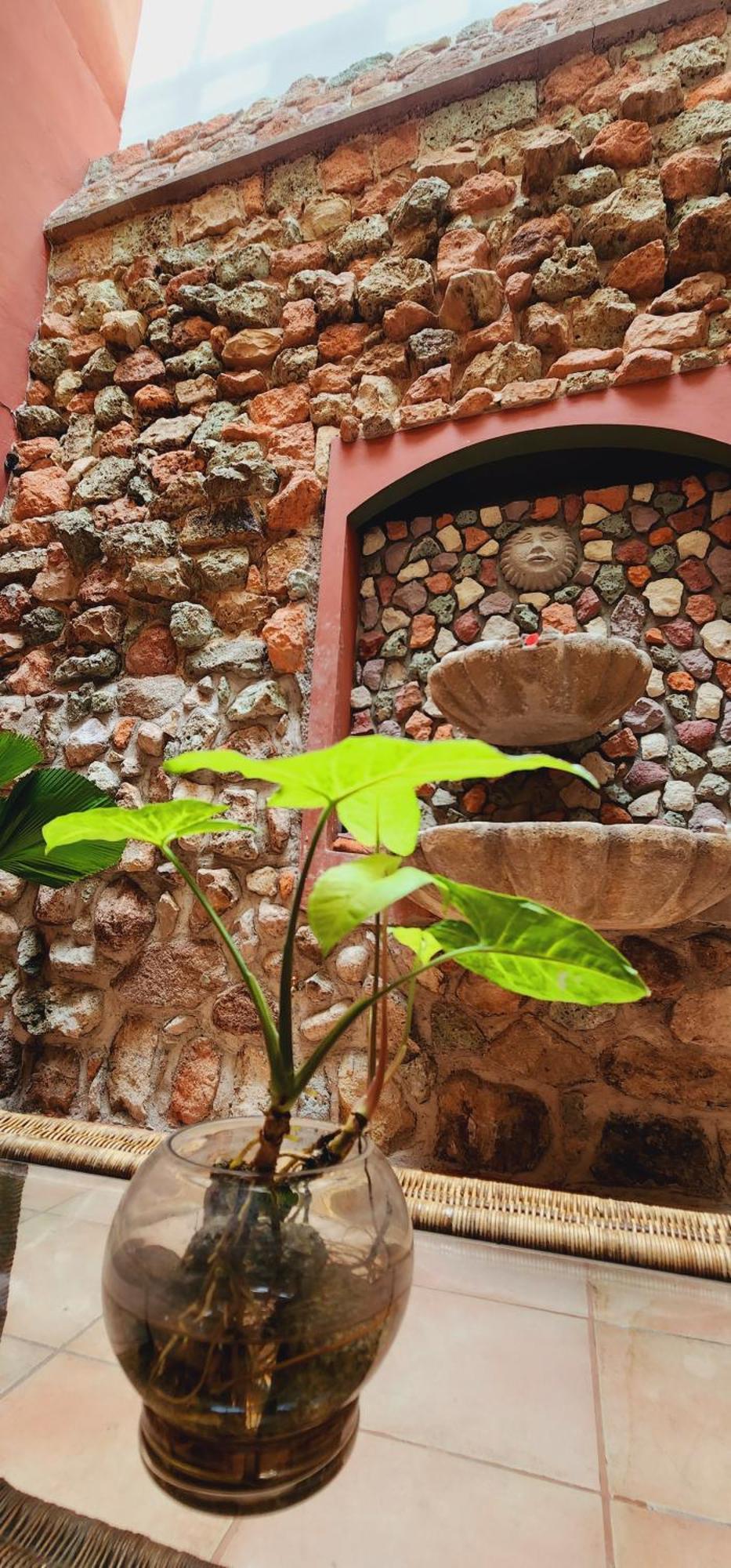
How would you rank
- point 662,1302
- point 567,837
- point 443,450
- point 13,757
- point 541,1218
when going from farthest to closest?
point 443,450
point 13,757
point 567,837
point 541,1218
point 662,1302

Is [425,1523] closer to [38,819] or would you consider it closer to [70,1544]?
[70,1544]

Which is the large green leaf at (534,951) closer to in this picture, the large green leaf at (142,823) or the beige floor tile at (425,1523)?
the large green leaf at (142,823)

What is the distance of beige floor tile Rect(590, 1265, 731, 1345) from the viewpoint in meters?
0.65

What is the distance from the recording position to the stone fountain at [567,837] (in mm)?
1142

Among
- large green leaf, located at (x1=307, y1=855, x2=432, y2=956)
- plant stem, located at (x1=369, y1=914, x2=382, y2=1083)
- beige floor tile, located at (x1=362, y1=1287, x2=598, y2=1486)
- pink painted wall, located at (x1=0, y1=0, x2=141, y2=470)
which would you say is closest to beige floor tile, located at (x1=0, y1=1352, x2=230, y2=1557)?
beige floor tile, located at (x1=362, y1=1287, x2=598, y2=1486)

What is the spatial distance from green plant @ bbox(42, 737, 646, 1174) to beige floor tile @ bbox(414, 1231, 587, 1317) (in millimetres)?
423

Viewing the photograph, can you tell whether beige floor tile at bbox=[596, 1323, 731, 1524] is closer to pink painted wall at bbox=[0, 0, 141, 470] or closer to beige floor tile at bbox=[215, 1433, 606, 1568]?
beige floor tile at bbox=[215, 1433, 606, 1568]

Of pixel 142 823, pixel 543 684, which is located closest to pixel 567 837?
pixel 543 684

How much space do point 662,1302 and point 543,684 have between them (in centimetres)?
102

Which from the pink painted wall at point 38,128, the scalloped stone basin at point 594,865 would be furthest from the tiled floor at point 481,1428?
the pink painted wall at point 38,128

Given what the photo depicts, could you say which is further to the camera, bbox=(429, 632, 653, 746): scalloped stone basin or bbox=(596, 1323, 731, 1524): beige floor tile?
bbox=(429, 632, 653, 746): scalloped stone basin

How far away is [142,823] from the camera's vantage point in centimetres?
45

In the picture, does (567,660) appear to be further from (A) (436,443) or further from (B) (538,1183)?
(B) (538,1183)

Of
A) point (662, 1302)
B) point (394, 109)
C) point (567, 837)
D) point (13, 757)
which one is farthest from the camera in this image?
point (394, 109)
